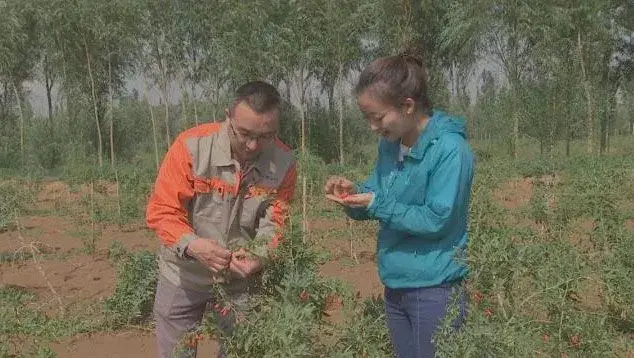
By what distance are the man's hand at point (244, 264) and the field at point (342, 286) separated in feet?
0.24

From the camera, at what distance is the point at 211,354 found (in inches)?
193

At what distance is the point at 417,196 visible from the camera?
2.41m

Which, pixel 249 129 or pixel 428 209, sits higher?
pixel 249 129

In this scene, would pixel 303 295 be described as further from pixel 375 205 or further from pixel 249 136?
pixel 249 136

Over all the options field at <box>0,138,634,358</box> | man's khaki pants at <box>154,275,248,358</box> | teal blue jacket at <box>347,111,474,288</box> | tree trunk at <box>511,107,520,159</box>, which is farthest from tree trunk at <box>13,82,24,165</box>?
teal blue jacket at <box>347,111,474,288</box>

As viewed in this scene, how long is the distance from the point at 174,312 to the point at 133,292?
9.02 feet

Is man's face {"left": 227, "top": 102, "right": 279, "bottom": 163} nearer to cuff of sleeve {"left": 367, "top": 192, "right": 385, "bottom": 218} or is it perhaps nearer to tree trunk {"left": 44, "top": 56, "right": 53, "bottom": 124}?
cuff of sleeve {"left": 367, "top": 192, "right": 385, "bottom": 218}

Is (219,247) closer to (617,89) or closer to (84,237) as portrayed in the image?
(84,237)

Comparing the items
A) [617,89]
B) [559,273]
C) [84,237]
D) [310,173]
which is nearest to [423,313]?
[559,273]

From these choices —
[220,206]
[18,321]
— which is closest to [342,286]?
[220,206]

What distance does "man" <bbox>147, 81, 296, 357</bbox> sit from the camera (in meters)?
2.59

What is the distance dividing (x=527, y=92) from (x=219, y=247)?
1536cm

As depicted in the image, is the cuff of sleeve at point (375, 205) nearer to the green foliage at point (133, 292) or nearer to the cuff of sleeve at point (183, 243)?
the cuff of sleeve at point (183, 243)

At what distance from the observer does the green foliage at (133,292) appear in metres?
5.48
